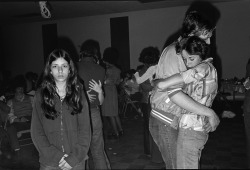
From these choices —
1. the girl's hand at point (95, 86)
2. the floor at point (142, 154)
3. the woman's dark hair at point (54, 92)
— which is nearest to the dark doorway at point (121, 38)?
the floor at point (142, 154)

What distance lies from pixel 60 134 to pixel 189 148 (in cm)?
88

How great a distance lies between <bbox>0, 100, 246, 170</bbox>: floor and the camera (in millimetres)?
3598

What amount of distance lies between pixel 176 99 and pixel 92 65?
1.60 m

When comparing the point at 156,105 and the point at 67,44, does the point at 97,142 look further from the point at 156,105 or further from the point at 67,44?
the point at 67,44

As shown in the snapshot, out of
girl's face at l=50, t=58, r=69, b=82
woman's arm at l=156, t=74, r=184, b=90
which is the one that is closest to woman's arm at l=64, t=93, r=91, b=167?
girl's face at l=50, t=58, r=69, b=82

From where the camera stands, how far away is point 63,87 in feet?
6.37

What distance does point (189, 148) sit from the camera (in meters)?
1.41

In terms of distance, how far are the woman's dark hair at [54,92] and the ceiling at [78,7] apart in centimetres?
573

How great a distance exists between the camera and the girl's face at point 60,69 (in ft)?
6.19

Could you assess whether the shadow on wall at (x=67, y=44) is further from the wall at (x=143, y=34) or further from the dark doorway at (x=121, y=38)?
the dark doorway at (x=121, y=38)

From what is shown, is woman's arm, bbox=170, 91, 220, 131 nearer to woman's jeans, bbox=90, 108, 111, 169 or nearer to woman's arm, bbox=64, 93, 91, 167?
woman's arm, bbox=64, 93, 91, 167

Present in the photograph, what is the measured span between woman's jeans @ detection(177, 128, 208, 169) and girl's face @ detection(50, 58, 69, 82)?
912mm

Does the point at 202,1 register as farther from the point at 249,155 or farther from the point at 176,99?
the point at 176,99

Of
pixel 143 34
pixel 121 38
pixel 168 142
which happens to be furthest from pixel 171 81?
pixel 121 38
